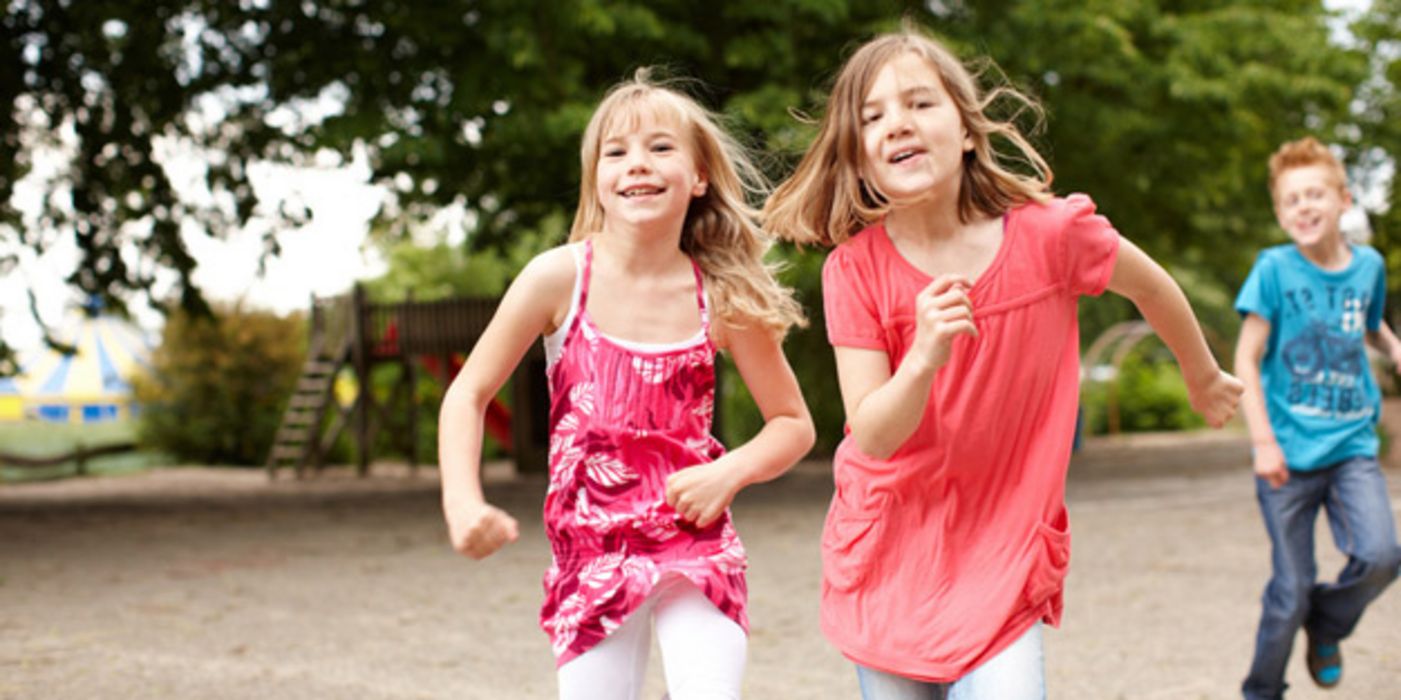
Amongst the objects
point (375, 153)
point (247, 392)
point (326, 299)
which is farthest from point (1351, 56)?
point (247, 392)

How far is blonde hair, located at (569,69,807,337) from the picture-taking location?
124 inches

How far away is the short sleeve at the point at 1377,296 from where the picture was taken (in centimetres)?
490

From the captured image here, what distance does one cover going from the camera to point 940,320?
239 centimetres

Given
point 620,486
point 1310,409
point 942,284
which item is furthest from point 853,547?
point 1310,409

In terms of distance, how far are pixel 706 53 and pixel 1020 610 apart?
10369 mm

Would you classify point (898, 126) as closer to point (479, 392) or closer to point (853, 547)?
point (853, 547)

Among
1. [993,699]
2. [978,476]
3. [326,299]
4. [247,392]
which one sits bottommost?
[247,392]

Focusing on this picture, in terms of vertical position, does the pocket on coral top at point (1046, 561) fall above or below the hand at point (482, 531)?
below

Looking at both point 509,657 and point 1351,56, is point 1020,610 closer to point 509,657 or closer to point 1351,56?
point 509,657

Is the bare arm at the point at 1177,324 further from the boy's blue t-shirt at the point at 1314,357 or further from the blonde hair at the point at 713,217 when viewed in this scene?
the boy's blue t-shirt at the point at 1314,357

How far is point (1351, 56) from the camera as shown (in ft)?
54.2

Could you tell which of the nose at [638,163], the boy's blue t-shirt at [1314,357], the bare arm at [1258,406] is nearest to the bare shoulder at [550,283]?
the nose at [638,163]

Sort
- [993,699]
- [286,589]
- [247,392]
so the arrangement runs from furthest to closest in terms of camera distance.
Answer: [247,392] < [286,589] < [993,699]

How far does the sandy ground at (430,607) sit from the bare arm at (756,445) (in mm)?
2638
